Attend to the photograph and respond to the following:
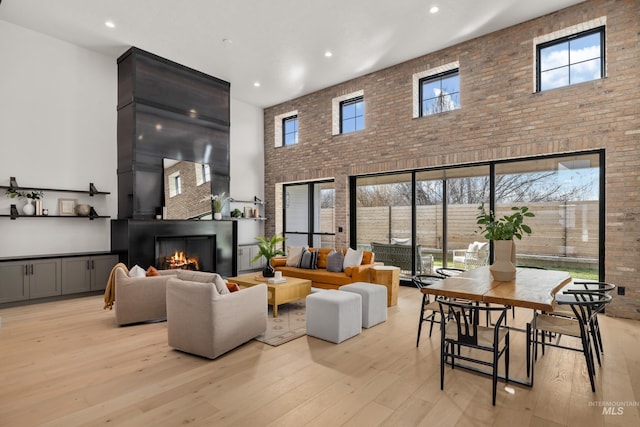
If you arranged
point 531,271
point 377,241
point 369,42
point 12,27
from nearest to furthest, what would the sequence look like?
point 531,271, point 12,27, point 369,42, point 377,241

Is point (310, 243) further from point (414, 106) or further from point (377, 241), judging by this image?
point (414, 106)

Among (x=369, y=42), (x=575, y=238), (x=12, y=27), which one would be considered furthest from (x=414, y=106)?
(x=12, y=27)

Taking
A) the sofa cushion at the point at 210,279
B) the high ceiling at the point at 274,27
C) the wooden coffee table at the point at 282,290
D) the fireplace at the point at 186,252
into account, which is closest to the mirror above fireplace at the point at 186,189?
the fireplace at the point at 186,252

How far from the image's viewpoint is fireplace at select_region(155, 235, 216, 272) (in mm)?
6625

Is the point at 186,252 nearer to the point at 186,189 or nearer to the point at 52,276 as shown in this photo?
the point at 186,189

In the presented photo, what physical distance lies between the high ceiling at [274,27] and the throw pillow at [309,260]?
3.94m

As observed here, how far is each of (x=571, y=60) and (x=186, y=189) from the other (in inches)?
288

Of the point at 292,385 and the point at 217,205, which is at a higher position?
the point at 217,205

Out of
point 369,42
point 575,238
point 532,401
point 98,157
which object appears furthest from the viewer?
point 98,157

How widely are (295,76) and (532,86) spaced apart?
4.68 m

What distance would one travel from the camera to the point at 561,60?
521 centimetres

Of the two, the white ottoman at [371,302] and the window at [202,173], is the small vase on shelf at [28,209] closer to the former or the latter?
the window at [202,173]

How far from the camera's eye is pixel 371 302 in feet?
14.1

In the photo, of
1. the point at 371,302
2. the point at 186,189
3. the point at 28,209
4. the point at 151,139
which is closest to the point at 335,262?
the point at 371,302
